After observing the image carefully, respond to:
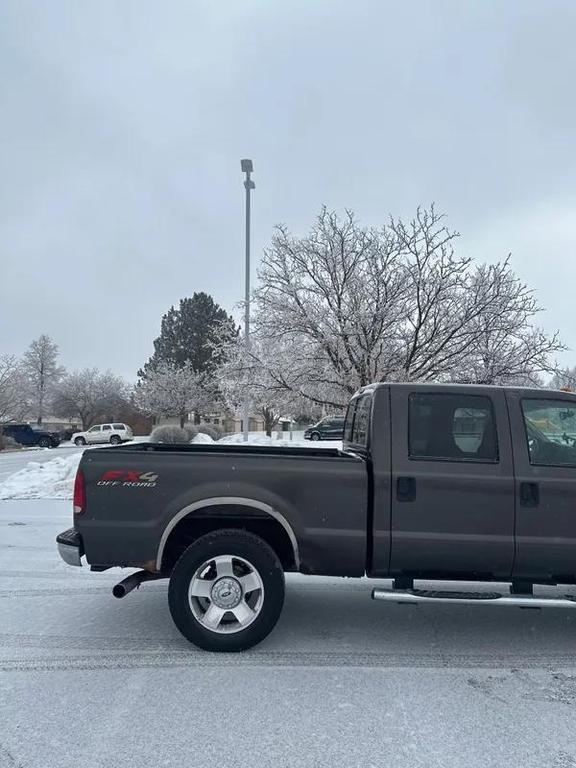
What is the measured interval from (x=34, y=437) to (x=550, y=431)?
4284 cm

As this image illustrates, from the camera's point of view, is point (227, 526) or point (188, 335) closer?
point (227, 526)

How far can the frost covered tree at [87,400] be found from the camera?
209 feet

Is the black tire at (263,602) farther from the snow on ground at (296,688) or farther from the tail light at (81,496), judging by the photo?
the tail light at (81,496)

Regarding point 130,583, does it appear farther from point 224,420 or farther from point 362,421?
point 224,420

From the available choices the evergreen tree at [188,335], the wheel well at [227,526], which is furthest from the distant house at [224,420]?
the wheel well at [227,526]

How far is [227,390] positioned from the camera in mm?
19750

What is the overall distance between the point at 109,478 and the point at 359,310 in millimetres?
12317

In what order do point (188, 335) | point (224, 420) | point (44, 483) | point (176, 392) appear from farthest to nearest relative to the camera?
1. point (224, 420)
2. point (188, 335)
3. point (176, 392)
4. point (44, 483)

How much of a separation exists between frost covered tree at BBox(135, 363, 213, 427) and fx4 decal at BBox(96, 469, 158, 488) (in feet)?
153

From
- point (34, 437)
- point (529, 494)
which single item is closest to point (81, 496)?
point (529, 494)

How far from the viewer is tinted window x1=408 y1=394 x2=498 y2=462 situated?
179 inches

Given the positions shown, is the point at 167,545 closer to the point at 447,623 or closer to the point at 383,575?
the point at 383,575

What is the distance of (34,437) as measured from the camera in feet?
140

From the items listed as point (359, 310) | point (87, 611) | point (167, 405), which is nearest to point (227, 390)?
point (359, 310)
